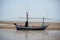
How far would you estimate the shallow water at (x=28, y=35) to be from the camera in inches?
112

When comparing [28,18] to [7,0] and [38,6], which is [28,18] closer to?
[38,6]

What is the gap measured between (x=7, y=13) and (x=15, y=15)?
17 cm

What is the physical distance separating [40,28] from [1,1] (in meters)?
0.97

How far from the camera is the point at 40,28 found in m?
3.09

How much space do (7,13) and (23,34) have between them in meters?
0.53

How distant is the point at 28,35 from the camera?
300cm

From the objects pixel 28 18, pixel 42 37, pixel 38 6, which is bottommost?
pixel 42 37

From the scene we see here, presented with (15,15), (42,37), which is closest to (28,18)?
(15,15)

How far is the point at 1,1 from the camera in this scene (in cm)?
311

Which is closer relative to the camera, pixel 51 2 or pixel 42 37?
pixel 42 37

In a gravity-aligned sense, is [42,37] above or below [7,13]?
below

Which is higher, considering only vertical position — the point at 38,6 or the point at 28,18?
the point at 38,6

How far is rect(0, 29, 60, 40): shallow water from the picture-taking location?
284cm

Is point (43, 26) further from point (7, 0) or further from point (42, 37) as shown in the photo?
point (7, 0)
